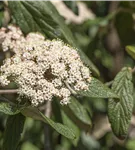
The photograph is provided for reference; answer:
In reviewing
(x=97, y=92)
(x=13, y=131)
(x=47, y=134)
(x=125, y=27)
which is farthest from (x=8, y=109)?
(x=125, y=27)

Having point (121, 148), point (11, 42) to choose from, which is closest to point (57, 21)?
point (11, 42)

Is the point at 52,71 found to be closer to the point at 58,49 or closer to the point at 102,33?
the point at 58,49

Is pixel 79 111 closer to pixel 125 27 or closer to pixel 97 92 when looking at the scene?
pixel 97 92

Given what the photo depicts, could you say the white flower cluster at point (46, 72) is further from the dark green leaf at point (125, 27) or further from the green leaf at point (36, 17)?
the dark green leaf at point (125, 27)

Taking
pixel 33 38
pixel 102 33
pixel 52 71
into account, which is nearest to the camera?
pixel 52 71

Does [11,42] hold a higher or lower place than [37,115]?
higher

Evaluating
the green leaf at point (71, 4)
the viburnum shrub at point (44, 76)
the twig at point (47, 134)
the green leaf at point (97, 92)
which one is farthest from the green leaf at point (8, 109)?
the green leaf at point (71, 4)

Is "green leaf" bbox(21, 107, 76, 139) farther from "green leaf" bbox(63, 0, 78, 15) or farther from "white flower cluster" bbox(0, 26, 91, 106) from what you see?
"green leaf" bbox(63, 0, 78, 15)
